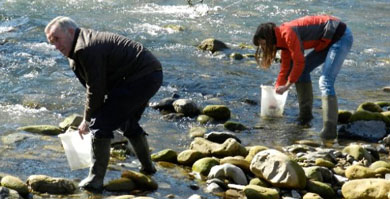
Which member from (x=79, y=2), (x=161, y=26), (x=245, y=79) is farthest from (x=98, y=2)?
(x=245, y=79)

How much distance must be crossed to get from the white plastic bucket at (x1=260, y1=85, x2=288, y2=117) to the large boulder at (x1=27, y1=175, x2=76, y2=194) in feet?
9.88

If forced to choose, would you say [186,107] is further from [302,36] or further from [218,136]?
[302,36]

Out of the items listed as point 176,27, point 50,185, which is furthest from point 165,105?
point 176,27

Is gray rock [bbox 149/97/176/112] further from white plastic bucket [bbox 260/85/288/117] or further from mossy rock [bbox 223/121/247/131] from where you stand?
white plastic bucket [bbox 260/85/288/117]

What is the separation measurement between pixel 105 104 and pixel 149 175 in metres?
0.94

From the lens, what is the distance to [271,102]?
8188 millimetres

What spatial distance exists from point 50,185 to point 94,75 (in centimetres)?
99

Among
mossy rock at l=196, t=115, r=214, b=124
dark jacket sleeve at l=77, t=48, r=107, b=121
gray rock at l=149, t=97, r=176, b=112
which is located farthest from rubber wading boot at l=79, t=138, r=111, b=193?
gray rock at l=149, t=97, r=176, b=112

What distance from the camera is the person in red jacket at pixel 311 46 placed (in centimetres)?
732

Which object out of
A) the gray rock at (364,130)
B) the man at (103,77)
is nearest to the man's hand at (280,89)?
the gray rock at (364,130)

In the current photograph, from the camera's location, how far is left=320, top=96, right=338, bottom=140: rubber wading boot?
7.55 m

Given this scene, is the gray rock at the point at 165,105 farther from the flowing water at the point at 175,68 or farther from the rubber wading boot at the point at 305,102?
the rubber wading boot at the point at 305,102

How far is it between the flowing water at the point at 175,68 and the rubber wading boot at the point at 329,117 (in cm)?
22

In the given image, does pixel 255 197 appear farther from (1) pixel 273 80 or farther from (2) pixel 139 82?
(1) pixel 273 80
